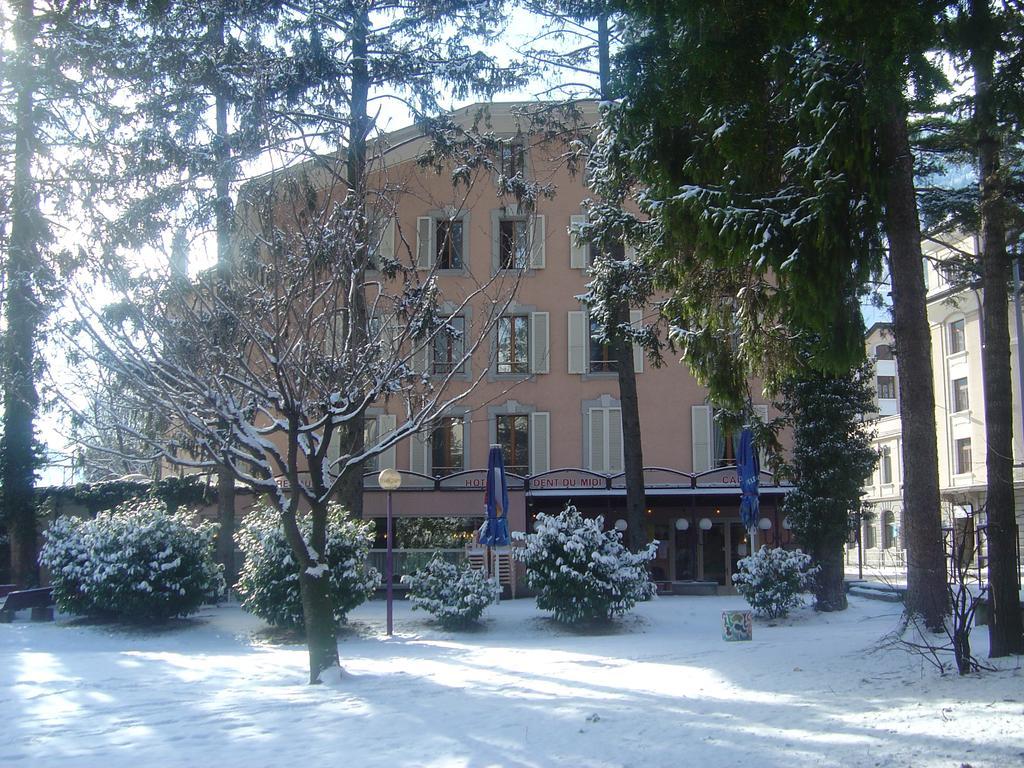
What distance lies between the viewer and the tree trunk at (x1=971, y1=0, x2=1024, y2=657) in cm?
884

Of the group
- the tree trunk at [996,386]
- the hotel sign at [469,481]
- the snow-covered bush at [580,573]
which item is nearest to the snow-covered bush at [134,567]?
the snow-covered bush at [580,573]

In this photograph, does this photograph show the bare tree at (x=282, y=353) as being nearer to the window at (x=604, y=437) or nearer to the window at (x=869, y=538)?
the window at (x=604, y=437)

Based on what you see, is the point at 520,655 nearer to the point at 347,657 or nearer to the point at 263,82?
the point at 347,657

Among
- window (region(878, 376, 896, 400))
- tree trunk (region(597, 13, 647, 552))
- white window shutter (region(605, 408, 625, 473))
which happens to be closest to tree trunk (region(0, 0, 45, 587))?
tree trunk (region(597, 13, 647, 552))

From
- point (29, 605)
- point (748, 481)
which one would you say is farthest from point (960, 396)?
point (29, 605)

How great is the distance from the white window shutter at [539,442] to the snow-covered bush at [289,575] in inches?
485

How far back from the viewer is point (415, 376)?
1666cm

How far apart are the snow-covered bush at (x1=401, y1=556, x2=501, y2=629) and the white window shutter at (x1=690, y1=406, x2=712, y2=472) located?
42.4 ft

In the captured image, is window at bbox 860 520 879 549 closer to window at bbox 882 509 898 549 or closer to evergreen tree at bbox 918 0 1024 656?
window at bbox 882 509 898 549

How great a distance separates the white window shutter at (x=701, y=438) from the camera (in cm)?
2705

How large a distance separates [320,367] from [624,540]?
1494cm

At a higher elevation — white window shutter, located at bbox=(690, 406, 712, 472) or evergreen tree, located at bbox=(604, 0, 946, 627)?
evergreen tree, located at bbox=(604, 0, 946, 627)

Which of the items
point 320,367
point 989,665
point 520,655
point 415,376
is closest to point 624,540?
point 415,376

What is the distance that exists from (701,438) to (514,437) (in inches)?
213
